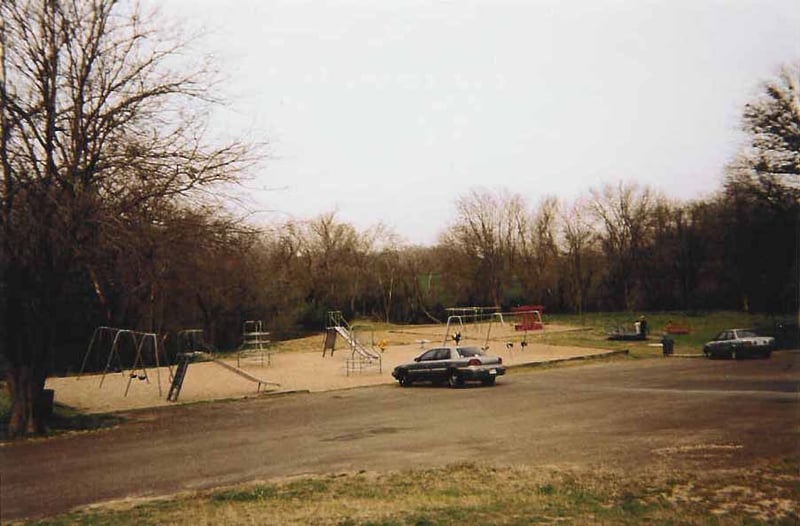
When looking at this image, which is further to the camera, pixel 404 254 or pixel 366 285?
pixel 404 254

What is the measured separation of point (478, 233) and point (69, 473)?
2277 inches

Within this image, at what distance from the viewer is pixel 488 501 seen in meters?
9.28

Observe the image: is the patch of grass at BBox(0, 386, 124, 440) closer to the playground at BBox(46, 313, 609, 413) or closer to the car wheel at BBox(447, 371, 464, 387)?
the playground at BBox(46, 313, 609, 413)

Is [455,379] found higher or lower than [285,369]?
higher

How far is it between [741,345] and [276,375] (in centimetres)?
2267

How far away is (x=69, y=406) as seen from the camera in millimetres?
23547

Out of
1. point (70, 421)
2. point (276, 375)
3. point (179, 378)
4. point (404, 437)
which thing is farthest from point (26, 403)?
point (276, 375)

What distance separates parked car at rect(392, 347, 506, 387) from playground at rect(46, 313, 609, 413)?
2.23m

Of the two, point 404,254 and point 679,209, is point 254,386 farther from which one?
point 679,209

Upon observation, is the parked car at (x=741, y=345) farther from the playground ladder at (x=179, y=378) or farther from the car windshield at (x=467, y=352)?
the playground ladder at (x=179, y=378)

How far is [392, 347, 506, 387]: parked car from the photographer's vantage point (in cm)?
2669

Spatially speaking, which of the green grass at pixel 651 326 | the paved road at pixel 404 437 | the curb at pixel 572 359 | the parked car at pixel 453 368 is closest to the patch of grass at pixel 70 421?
the paved road at pixel 404 437

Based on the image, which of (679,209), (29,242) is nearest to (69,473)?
(29,242)

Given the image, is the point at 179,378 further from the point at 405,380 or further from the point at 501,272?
the point at 501,272
